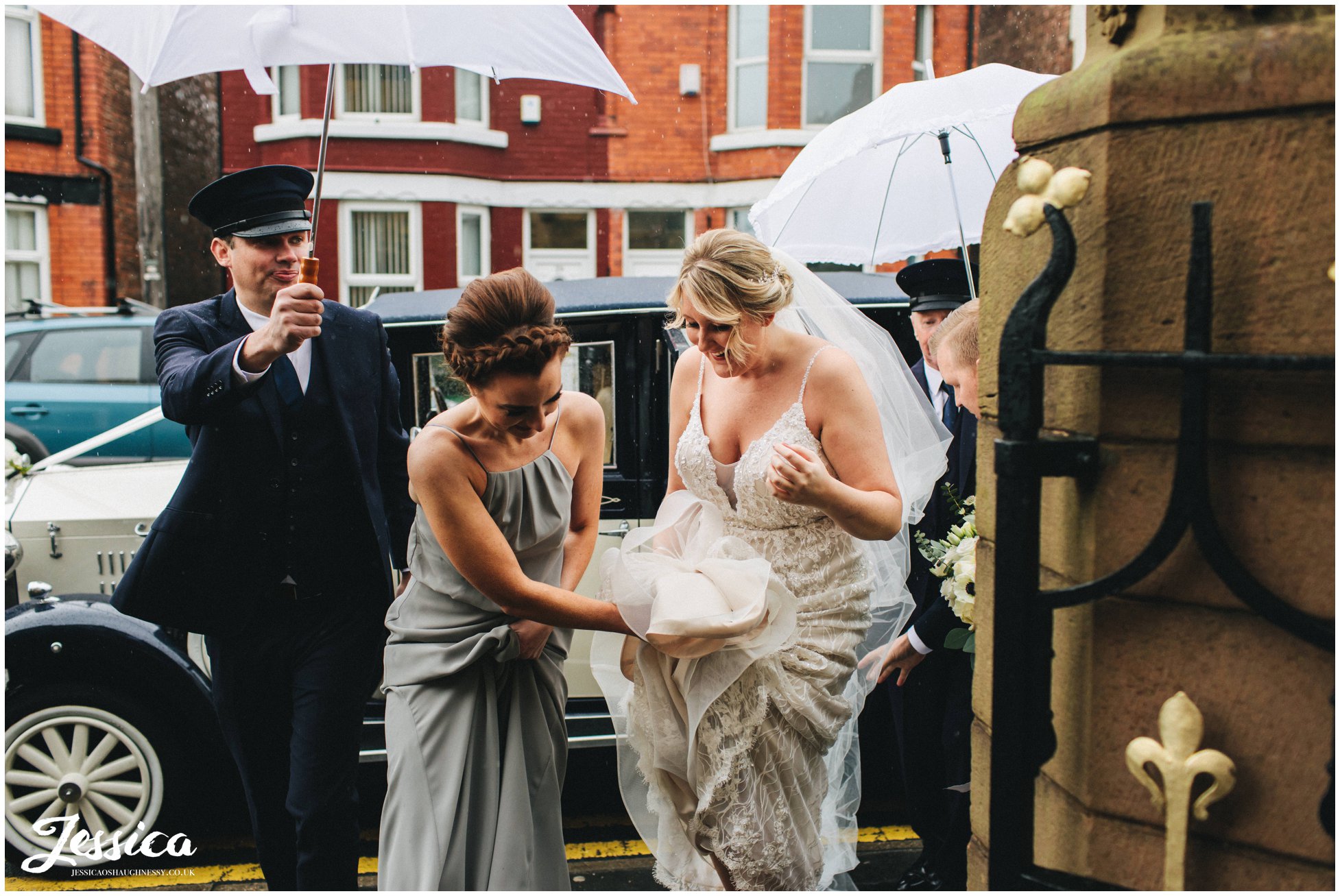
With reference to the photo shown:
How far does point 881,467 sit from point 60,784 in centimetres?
311

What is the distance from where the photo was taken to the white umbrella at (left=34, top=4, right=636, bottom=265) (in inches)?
111

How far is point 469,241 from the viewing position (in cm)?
1529

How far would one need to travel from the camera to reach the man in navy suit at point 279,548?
2834 mm

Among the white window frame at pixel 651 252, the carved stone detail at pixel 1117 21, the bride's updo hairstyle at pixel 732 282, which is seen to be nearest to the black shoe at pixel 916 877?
the bride's updo hairstyle at pixel 732 282

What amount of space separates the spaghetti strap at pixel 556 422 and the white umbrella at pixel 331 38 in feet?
2.75

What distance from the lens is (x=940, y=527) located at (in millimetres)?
3422

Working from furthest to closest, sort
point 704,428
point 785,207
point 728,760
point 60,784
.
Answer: point 785,207, point 60,784, point 704,428, point 728,760

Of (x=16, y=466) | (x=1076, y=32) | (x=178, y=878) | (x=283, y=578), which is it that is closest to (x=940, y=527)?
(x=283, y=578)

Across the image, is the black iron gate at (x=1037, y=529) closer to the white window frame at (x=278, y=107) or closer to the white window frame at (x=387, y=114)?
the white window frame at (x=387, y=114)

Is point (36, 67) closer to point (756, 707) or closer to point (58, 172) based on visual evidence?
point (58, 172)

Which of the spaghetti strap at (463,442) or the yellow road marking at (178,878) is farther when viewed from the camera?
the yellow road marking at (178,878)

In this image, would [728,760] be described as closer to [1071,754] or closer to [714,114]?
[1071,754]

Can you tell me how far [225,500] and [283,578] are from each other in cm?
28

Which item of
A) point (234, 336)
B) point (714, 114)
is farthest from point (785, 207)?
point (714, 114)
